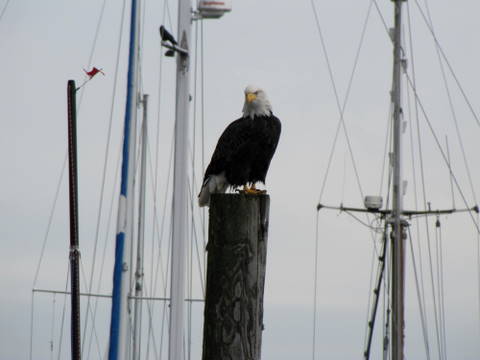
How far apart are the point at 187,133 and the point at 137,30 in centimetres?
216

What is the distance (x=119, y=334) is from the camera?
32.6ft

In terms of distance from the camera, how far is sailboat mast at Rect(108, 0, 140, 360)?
9906mm

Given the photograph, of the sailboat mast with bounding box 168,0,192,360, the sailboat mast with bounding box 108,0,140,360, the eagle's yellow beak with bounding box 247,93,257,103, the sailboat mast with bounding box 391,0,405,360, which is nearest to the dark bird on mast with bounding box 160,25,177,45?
the sailboat mast with bounding box 168,0,192,360

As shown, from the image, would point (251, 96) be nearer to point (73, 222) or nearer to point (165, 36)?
point (165, 36)

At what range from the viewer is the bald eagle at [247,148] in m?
9.32

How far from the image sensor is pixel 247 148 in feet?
31.2

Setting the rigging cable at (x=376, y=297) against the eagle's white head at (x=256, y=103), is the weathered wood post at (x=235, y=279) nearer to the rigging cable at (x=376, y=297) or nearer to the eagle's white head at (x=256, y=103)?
the eagle's white head at (x=256, y=103)

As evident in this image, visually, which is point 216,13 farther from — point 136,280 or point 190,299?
point 136,280

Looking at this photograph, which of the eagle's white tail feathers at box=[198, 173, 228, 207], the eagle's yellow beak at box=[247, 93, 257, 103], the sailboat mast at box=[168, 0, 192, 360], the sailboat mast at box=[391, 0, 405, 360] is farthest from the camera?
the sailboat mast at box=[391, 0, 405, 360]

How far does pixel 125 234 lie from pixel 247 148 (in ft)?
5.22

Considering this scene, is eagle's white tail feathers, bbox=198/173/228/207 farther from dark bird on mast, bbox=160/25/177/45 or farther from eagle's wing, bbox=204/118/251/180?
dark bird on mast, bbox=160/25/177/45

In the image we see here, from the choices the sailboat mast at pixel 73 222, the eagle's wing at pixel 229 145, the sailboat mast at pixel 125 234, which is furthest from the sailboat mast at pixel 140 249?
the eagle's wing at pixel 229 145

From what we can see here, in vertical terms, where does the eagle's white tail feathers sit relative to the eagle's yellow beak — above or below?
below

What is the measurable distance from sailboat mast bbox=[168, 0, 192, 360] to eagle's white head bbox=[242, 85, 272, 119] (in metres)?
0.58
